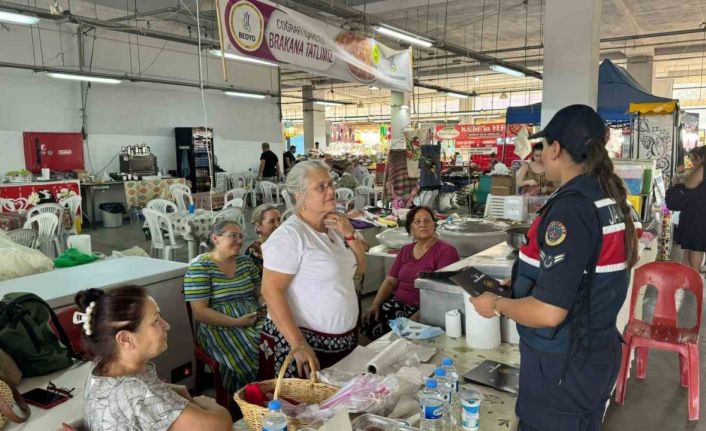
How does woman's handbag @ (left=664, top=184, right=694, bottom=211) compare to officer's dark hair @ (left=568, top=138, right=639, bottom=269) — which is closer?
officer's dark hair @ (left=568, top=138, right=639, bottom=269)

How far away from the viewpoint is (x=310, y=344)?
221 cm

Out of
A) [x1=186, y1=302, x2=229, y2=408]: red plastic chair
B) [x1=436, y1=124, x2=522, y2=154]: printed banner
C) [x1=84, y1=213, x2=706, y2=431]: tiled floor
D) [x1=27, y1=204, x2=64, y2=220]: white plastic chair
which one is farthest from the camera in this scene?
[x1=436, y1=124, x2=522, y2=154]: printed banner

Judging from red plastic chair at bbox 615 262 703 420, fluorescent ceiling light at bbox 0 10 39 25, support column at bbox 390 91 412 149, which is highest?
fluorescent ceiling light at bbox 0 10 39 25

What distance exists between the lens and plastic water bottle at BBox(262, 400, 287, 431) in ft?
4.48

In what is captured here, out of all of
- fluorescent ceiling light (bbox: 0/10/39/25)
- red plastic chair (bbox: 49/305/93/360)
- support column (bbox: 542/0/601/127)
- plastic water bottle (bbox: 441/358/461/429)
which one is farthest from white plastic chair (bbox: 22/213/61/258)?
support column (bbox: 542/0/601/127)

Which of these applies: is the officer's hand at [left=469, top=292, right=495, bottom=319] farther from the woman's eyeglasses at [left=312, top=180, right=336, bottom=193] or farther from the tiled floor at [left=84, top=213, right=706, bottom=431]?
the tiled floor at [left=84, top=213, right=706, bottom=431]

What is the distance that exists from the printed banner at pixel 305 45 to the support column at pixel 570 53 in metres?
1.81

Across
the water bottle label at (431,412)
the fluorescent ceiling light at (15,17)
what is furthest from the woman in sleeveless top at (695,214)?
the fluorescent ceiling light at (15,17)

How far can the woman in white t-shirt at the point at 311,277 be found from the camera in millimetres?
2092

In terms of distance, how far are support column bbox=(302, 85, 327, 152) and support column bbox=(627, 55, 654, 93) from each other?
13.1 m

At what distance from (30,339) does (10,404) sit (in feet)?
1.30

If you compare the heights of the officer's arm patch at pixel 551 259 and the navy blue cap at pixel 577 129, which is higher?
the navy blue cap at pixel 577 129

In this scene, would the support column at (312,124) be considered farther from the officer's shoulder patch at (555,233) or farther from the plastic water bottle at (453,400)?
the officer's shoulder patch at (555,233)

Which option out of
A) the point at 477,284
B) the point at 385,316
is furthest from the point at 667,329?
the point at 477,284
